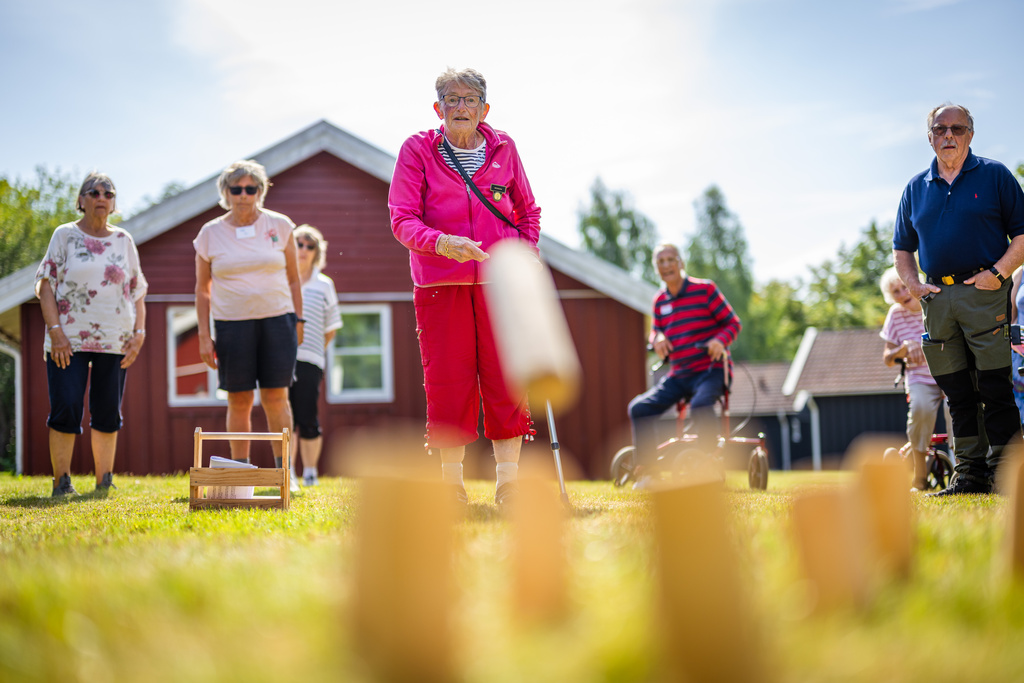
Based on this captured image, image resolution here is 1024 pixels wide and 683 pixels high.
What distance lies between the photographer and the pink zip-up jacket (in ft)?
13.4

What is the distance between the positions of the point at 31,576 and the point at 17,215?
30.0m

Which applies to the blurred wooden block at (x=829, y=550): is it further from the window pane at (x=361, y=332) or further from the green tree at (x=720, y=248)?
the green tree at (x=720, y=248)

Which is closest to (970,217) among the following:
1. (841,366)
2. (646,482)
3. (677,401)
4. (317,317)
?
(646,482)

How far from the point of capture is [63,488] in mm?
5715

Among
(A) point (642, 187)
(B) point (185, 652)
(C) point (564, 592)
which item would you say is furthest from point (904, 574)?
(A) point (642, 187)

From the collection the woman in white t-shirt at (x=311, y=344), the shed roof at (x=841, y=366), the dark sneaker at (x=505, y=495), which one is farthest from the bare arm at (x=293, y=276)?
the shed roof at (x=841, y=366)

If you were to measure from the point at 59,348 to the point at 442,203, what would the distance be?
9.84 ft

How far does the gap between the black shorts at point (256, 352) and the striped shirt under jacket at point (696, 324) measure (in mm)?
3200

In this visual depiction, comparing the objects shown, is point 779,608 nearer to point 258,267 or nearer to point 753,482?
point 258,267

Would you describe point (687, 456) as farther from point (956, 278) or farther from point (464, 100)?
point (464, 100)

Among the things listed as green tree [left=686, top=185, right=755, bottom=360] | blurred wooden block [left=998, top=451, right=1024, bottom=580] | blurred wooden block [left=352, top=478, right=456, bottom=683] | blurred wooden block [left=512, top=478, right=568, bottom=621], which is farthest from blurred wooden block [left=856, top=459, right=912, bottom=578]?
green tree [left=686, top=185, right=755, bottom=360]

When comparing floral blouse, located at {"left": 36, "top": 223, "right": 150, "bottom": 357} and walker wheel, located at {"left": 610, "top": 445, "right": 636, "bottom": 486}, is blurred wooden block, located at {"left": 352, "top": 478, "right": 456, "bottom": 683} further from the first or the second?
walker wheel, located at {"left": 610, "top": 445, "right": 636, "bottom": 486}

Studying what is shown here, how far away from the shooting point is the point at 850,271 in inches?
2229

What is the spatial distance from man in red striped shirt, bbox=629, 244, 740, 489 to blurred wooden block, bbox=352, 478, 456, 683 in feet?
18.8
